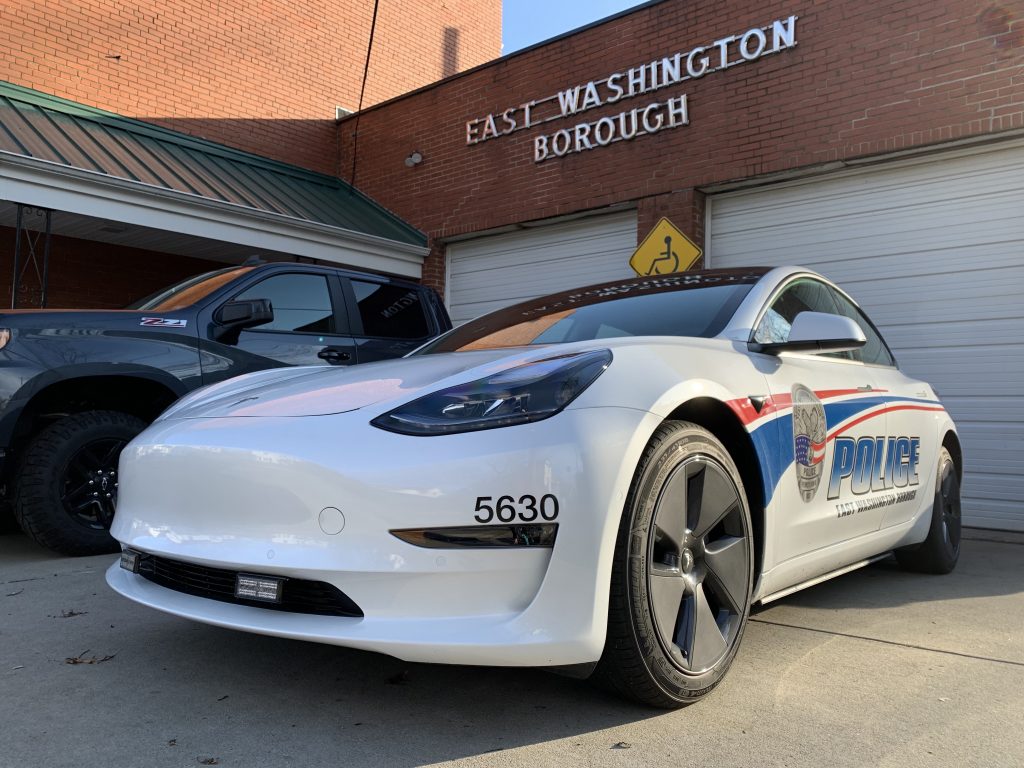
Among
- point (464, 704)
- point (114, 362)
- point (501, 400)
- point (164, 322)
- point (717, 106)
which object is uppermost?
point (717, 106)

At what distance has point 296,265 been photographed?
583 centimetres

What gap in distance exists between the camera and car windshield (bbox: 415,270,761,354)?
3.14 m

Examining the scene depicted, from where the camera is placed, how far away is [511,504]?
2055 mm

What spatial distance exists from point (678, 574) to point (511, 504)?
602 millimetres

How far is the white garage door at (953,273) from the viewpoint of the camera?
22.4 feet

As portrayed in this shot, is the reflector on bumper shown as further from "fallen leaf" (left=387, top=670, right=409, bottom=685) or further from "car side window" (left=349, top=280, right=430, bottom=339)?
"car side window" (left=349, top=280, right=430, bottom=339)

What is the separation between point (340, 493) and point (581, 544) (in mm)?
650

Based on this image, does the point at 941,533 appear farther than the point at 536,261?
No

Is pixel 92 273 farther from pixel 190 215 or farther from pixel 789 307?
pixel 789 307

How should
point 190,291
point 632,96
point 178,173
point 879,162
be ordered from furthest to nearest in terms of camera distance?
point 178,173 < point 632,96 < point 879,162 < point 190,291

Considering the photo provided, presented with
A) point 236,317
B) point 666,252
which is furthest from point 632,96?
point 236,317

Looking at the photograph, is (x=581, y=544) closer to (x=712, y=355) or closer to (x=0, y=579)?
(x=712, y=355)

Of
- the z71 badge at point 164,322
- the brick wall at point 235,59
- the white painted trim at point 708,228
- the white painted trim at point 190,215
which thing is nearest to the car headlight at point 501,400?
the z71 badge at point 164,322

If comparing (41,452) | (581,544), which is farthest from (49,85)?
(581,544)
